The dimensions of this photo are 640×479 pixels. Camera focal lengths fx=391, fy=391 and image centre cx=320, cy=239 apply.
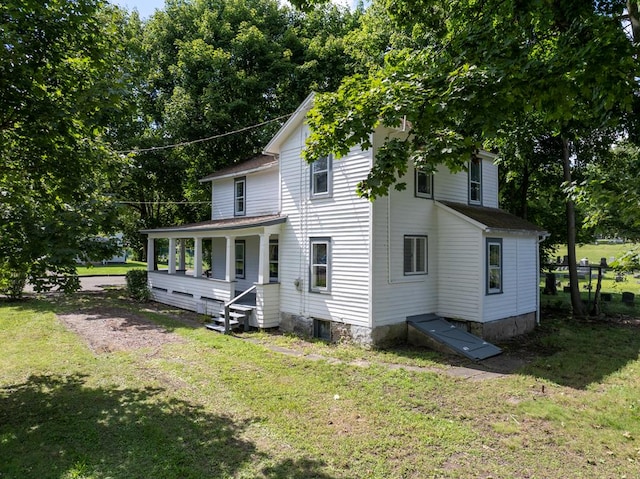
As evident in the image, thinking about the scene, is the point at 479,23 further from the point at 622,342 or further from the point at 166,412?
the point at 622,342

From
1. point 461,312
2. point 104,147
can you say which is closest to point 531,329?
point 461,312

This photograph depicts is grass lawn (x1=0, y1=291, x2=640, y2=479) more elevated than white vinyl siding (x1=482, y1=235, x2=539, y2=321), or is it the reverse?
white vinyl siding (x1=482, y1=235, x2=539, y2=321)

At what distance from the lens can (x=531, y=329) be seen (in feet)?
44.6

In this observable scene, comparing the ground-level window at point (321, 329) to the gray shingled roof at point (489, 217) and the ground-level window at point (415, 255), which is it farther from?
the gray shingled roof at point (489, 217)

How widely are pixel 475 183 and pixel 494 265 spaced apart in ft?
11.8

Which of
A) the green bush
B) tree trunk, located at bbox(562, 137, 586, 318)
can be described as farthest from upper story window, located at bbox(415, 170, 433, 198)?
the green bush

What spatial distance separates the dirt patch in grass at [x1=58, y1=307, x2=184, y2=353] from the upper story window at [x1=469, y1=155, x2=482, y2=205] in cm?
1088

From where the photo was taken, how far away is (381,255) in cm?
1073

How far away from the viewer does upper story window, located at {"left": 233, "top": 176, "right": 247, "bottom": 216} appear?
54.9 ft

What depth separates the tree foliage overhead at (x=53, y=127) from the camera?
5180 millimetres

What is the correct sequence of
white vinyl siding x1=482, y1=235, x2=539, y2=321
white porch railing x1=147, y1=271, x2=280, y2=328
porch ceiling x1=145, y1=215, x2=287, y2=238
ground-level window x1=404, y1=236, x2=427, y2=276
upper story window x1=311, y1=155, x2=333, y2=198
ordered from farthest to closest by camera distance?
1. porch ceiling x1=145, y1=215, x2=287, y2=238
2. white porch railing x1=147, y1=271, x2=280, y2=328
3. white vinyl siding x1=482, y1=235, x2=539, y2=321
4. upper story window x1=311, y1=155, x2=333, y2=198
5. ground-level window x1=404, y1=236, x2=427, y2=276

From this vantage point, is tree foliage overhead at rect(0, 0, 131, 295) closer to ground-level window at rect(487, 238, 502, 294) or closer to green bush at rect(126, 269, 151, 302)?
ground-level window at rect(487, 238, 502, 294)

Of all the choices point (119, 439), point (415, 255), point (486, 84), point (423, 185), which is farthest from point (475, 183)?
point (119, 439)

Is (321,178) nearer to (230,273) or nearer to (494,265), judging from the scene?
(230,273)
